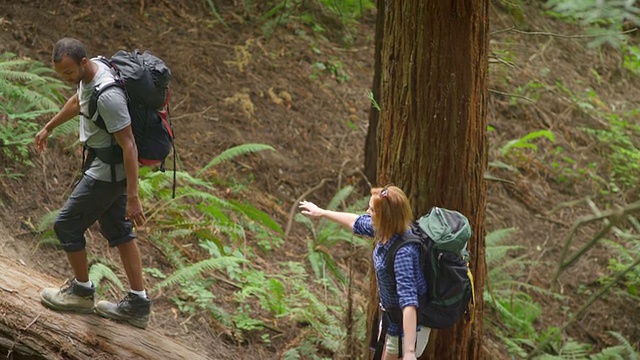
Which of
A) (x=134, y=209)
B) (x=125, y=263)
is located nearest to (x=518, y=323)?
(x=125, y=263)

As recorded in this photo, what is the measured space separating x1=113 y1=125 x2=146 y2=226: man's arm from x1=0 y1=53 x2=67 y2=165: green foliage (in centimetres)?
264

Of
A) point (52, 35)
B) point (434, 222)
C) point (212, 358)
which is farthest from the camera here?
Result: point (52, 35)

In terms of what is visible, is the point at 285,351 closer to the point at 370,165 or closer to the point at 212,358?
the point at 212,358

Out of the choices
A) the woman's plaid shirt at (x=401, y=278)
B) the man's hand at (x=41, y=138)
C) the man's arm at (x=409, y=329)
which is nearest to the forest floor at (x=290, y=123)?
the man's hand at (x=41, y=138)

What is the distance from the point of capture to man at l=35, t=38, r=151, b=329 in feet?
15.0

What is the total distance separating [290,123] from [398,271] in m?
6.47

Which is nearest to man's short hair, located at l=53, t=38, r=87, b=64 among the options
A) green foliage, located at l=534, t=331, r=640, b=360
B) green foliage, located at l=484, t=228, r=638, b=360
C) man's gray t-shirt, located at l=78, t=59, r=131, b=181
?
man's gray t-shirt, located at l=78, t=59, r=131, b=181

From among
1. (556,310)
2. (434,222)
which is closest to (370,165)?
(556,310)

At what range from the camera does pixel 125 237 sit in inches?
203

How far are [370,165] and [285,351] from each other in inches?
142

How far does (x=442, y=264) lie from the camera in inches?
171

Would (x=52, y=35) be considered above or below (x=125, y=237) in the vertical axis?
above

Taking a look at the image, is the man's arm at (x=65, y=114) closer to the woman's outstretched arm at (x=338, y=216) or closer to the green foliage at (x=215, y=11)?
the woman's outstretched arm at (x=338, y=216)

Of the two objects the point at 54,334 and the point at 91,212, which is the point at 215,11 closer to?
the point at 91,212
